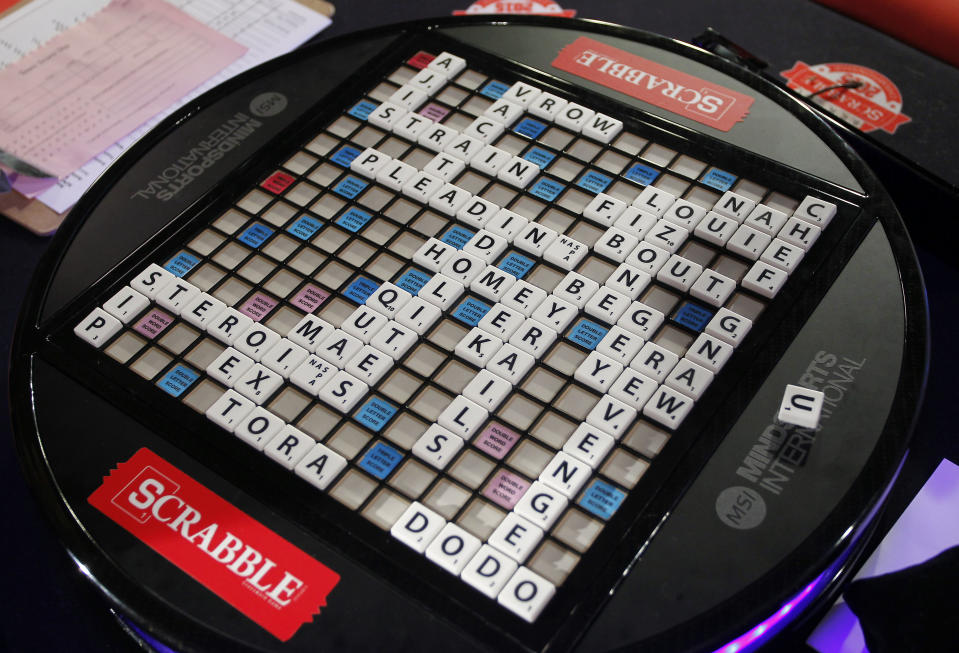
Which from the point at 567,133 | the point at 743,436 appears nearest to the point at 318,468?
the point at 743,436

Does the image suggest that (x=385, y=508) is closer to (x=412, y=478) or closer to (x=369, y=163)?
(x=412, y=478)

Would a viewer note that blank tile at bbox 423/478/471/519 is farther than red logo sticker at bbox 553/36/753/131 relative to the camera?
No

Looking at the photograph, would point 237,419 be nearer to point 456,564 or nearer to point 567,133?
point 456,564

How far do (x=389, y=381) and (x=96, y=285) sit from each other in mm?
312

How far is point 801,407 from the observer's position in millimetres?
664

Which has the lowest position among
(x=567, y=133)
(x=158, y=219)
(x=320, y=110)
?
(x=158, y=219)

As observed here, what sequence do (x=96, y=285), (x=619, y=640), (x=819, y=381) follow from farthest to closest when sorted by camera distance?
(x=96, y=285) → (x=819, y=381) → (x=619, y=640)

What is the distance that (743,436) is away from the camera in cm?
66

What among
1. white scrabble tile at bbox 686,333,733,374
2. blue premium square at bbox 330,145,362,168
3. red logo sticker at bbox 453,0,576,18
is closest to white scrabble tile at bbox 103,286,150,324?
blue premium square at bbox 330,145,362,168

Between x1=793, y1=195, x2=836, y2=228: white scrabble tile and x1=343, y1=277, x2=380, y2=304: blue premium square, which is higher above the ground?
x1=793, y1=195, x2=836, y2=228: white scrabble tile

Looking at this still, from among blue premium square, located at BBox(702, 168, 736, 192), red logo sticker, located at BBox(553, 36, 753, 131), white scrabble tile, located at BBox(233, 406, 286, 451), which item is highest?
red logo sticker, located at BBox(553, 36, 753, 131)

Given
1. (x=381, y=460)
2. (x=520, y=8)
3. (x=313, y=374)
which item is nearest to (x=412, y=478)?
(x=381, y=460)

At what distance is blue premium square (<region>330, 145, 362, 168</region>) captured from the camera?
882mm

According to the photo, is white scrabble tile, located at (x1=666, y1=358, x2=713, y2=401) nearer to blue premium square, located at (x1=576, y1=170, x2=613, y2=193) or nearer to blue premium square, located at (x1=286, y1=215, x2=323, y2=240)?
blue premium square, located at (x1=576, y1=170, x2=613, y2=193)
